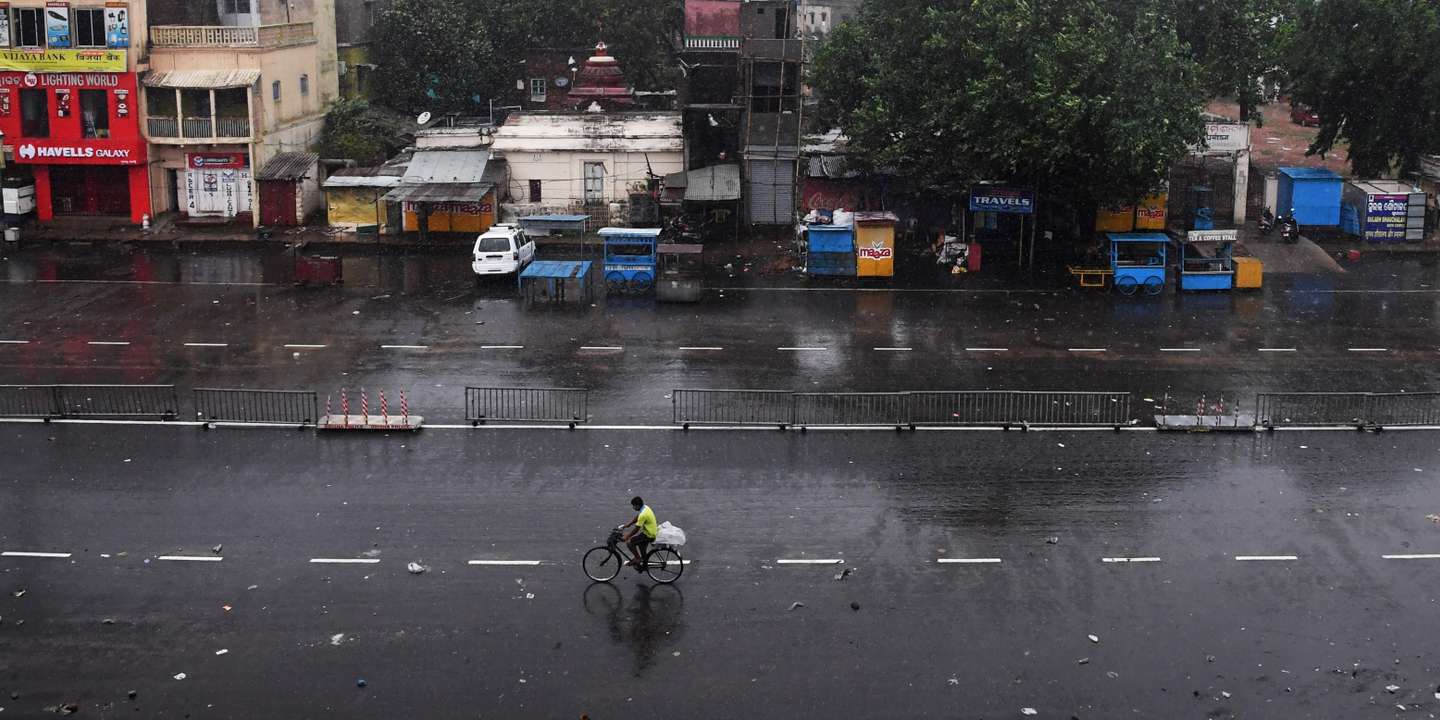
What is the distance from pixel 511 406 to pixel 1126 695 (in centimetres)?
1387

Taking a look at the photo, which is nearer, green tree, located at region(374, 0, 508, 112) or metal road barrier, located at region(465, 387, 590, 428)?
metal road barrier, located at region(465, 387, 590, 428)

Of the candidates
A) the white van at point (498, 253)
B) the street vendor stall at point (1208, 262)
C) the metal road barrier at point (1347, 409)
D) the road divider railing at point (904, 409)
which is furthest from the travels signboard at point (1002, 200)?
the white van at point (498, 253)

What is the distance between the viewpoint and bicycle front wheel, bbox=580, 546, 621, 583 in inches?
736

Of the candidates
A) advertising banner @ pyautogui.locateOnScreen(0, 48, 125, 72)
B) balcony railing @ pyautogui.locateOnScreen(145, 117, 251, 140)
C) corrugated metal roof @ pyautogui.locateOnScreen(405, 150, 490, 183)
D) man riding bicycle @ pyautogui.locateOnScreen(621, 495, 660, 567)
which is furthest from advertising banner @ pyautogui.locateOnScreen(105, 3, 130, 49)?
man riding bicycle @ pyautogui.locateOnScreen(621, 495, 660, 567)

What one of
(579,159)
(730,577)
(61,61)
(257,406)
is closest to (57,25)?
(61,61)

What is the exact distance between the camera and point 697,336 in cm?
3150

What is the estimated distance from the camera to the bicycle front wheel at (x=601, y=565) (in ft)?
61.3

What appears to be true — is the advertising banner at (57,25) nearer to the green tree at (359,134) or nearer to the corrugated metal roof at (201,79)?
the corrugated metal roof at (201,79)

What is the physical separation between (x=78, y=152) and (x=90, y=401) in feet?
63.7

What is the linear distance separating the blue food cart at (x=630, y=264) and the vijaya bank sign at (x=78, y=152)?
56.0 ft

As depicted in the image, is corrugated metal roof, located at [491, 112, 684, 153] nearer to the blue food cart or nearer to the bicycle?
the blue food cart

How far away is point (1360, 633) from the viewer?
679 inches

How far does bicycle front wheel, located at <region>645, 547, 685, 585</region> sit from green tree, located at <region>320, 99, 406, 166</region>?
30458 mm

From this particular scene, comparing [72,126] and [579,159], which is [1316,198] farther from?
[72,126]
